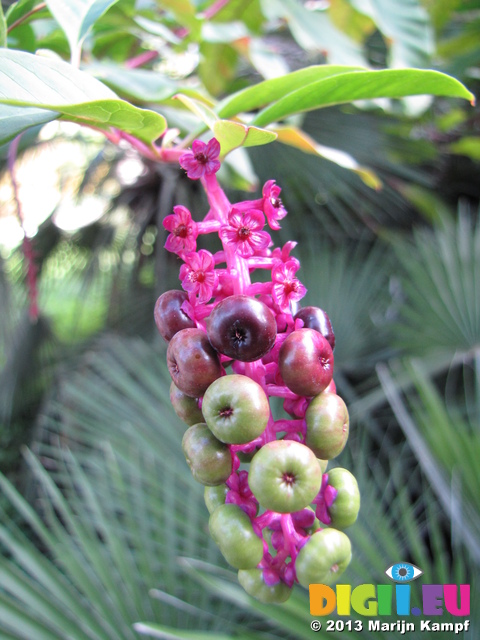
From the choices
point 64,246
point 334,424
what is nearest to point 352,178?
point 64,246

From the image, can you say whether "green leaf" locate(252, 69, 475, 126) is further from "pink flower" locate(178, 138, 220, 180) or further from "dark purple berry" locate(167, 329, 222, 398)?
"dark purple berry" locate(167, 329, 222, 398)

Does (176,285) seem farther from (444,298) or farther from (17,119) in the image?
(17,119)

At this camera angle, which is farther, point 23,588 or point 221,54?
point 221,54

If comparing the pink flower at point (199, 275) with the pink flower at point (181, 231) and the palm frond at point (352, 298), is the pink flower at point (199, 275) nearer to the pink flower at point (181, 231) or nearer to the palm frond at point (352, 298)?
the pink flower at point (181, 231)

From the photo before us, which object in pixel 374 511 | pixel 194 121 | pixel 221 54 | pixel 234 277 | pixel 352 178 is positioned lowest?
pixel 374 511

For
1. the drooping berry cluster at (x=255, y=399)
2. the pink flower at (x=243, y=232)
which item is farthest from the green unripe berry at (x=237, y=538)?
the pink flower at (x=243, y=232)

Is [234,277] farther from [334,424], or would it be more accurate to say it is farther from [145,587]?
[145,587]
